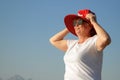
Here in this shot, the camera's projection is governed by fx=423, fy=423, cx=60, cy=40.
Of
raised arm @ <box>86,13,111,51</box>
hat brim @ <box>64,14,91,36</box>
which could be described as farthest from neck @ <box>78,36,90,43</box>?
hat brim @ <box>64,14,91,36</box>

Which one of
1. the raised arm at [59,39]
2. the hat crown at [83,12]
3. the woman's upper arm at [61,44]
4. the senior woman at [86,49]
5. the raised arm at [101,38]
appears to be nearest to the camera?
the raised arm at [101,38]

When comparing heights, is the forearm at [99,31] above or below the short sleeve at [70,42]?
above

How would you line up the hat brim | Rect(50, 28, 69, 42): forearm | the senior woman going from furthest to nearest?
Rect(50, 28, 69, 42): forearm → the hat brim → the senior woman

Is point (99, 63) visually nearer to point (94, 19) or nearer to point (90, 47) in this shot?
point (90, 47)

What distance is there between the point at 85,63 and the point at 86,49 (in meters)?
0.23

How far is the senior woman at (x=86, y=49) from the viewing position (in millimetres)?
6531

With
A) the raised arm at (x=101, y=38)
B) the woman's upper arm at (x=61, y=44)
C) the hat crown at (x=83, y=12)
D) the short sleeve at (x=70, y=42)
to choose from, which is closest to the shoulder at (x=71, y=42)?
the short sleeve at (x=70, y=42)

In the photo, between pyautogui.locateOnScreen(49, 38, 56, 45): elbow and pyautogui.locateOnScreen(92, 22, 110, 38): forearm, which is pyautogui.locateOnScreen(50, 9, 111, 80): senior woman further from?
pyautogui.locateOnScreen(49, 38, 56, 45): elbow

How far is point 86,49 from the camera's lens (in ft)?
21.7

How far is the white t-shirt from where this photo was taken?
6.54 meters

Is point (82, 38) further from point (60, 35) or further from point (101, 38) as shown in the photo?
point (60, 35)

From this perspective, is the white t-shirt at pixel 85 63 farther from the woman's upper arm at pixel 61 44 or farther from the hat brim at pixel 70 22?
the woman's upper arm at pixel 61 44

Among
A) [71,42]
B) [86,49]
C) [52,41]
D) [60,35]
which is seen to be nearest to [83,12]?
[71,42]

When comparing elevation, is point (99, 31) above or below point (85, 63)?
above
